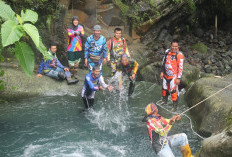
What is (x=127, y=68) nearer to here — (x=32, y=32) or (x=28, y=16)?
(x=28, y=16)

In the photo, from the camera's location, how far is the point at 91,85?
622 cm

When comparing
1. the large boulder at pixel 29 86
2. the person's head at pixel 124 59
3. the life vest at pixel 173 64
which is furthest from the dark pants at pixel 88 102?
the life vest at pixel 173 64

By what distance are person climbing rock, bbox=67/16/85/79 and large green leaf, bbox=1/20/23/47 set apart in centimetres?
596

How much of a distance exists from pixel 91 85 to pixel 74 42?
237 cm

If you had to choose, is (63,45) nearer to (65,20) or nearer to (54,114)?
(65,20)

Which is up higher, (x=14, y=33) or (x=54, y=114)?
(x=14, y=33)

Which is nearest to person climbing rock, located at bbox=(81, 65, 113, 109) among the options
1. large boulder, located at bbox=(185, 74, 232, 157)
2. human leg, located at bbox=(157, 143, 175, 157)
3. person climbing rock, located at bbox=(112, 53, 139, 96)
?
person climbing rock, located at bbox=(112, 53, 139, 96)

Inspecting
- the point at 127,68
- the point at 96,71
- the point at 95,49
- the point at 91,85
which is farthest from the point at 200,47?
the point at 91,85

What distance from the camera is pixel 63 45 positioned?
10156mm

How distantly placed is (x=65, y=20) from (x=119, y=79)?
13.4 feet

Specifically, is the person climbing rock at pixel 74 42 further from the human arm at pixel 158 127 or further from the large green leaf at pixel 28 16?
the large green leaf at pixel 28 16

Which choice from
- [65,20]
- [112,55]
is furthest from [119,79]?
[65,20]

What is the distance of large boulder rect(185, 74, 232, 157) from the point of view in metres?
3.34

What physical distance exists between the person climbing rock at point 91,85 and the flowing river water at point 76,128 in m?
0.38
